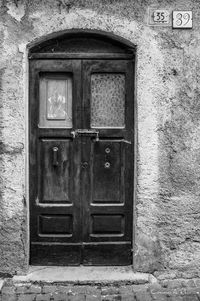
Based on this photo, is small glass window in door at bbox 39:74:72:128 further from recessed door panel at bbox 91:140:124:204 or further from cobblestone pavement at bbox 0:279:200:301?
cobblestone pavement at bbox 0:279:200:301

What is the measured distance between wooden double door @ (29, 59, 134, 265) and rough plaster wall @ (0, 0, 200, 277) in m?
0.19

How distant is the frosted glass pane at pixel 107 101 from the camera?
5.02 meters

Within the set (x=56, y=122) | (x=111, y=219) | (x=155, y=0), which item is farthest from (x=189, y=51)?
(x=111, y=219)

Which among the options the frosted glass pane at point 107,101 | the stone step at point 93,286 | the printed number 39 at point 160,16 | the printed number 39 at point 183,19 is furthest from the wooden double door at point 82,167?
the printed number 39 at point 183,19

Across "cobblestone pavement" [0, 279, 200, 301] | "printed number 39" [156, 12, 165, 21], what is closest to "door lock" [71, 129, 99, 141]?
"printed number 39" [156, 12, 165, 21]

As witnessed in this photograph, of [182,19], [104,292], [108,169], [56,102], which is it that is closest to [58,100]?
[56,102]

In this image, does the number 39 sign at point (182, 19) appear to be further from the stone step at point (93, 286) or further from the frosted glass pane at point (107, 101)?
the stone step at point (93, 286)

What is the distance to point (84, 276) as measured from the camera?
4.87 m

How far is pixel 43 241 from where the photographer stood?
199 inches

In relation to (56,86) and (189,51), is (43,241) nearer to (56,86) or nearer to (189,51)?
(56,86)

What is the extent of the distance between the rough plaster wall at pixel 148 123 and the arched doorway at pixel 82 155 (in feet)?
0.63

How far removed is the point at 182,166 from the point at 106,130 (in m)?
0.84

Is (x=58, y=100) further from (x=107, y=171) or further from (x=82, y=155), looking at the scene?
(x=107, y=171)

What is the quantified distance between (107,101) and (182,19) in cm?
108
